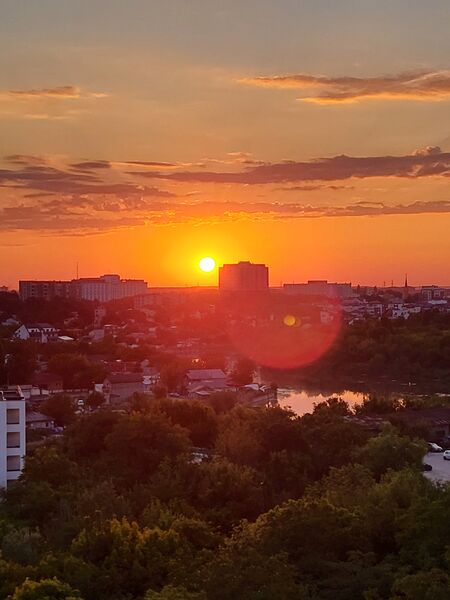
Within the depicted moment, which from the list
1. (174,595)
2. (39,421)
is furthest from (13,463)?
(174,595)

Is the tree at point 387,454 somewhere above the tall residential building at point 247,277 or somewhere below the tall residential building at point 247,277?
below

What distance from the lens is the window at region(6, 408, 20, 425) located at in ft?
23.4

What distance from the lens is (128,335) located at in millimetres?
24422

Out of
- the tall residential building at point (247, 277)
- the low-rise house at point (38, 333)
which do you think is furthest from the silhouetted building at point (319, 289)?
the low-rise house at point (38, 333)

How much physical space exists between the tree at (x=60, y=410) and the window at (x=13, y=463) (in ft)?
11.3

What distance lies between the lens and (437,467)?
Answer: 8.10 m

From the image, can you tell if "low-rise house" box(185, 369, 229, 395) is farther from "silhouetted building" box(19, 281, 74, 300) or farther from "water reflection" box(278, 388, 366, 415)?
"silhouetted building" box(19, 281, 74, 300)

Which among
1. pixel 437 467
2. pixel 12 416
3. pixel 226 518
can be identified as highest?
pixel 12 416

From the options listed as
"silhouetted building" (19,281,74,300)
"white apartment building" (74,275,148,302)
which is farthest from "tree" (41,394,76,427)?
"white apartment building" (74,275,148,302)

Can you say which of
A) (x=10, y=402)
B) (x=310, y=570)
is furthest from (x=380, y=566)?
(x=10, y=402)

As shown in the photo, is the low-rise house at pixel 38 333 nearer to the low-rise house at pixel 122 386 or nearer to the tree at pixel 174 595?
the low-rise house at pixel 122 386

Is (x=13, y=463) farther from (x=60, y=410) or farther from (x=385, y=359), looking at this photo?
(x=385, y=359)

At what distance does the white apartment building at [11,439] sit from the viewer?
696 cm

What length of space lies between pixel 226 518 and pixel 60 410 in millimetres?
5629
